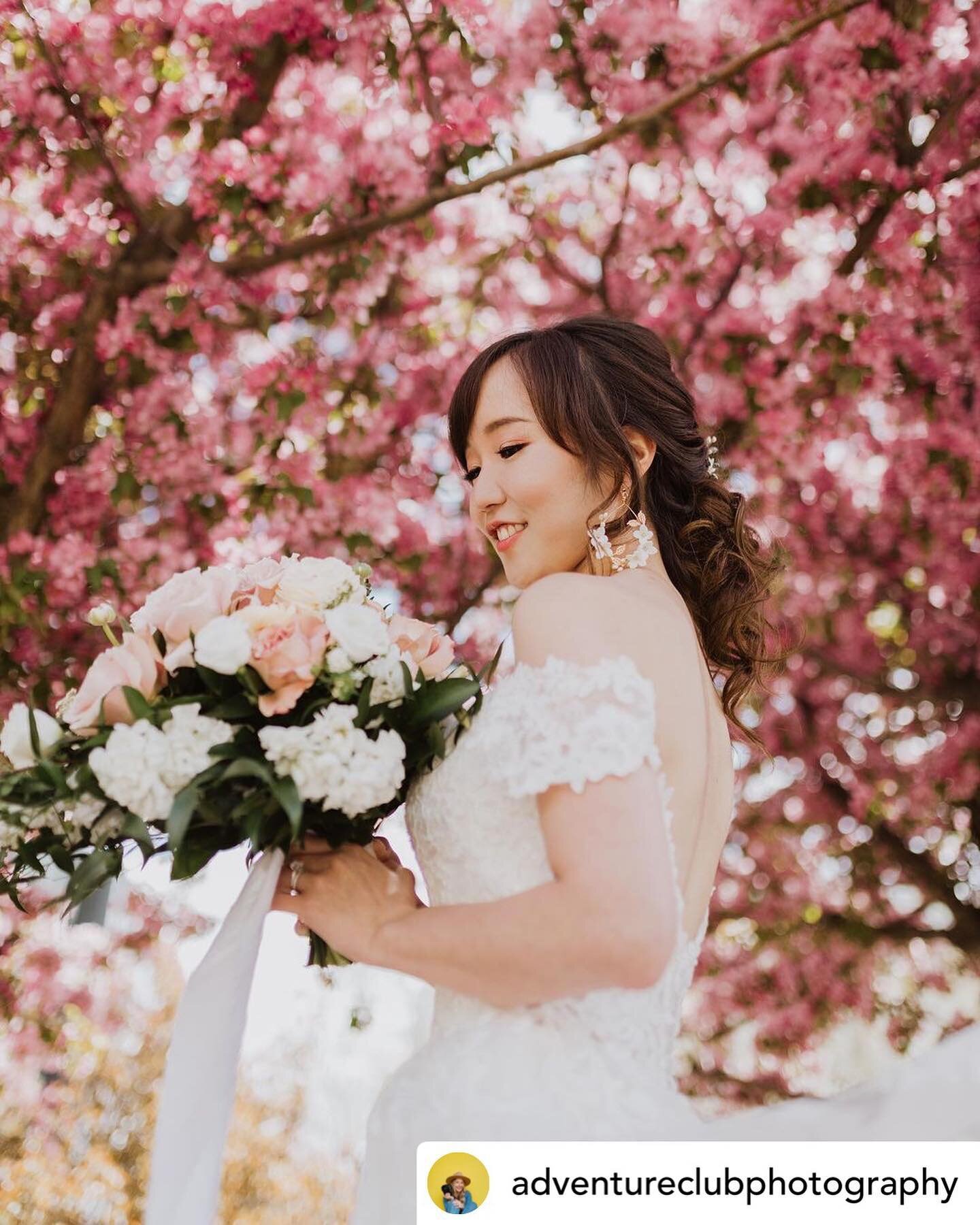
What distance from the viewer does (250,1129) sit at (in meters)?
6.39

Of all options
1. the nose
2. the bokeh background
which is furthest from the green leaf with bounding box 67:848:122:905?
the bokeh background

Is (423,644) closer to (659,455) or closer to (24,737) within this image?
(24,737)

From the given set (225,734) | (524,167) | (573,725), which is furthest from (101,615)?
(524,167)

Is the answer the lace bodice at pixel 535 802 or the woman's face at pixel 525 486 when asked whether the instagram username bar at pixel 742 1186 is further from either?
the woman's face at pixel 525 486

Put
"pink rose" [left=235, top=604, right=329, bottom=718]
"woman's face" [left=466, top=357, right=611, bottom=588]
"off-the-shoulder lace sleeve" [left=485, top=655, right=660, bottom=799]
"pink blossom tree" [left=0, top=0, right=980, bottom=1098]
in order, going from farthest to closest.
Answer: "pink blossom tree" [left=0, top=0, right=980, bottom=1098]
"woman's face" [left=466, top=357, right=611, bottom=588]
"pink rose" [left=235, top=604, right=329, bottom=718]
"off-the-shoulder lace sleeve" [left=485, top=655, right=660, bottom=799]

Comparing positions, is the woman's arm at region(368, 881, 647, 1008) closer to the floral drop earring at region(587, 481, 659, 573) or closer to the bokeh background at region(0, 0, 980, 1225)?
the floral drop earring at region(587, 481, 659, 573)

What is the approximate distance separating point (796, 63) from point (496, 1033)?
459cm

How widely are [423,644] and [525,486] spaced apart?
0.41 m

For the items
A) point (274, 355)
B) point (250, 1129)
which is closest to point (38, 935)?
point (250, 1129)

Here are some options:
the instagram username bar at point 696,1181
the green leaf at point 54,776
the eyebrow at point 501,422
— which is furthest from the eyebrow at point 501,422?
the instagram username bar at point 696,1181

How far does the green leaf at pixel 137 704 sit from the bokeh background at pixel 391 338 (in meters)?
2.16

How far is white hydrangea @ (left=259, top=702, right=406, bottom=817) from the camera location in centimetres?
175

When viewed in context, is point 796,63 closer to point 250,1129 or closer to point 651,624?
point 651,624

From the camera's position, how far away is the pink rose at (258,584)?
6.64 feet
